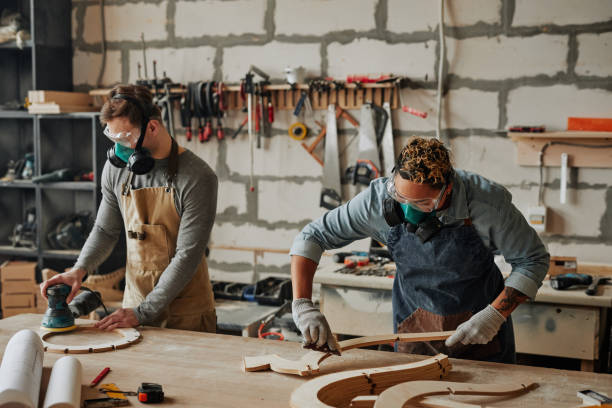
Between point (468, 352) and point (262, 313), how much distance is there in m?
1.66

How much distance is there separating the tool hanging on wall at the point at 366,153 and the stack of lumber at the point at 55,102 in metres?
2.01

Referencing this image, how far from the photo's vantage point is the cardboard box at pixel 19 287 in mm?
4262

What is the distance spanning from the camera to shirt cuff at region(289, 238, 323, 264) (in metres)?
2.18

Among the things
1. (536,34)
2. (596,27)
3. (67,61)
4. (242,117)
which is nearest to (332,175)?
(242,117)

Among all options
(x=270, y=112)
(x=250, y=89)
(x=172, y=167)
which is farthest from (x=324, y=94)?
(x=172, y=167)

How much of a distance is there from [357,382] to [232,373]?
379 millimetres

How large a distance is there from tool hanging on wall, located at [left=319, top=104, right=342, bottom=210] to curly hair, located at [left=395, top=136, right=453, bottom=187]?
6.58 feet

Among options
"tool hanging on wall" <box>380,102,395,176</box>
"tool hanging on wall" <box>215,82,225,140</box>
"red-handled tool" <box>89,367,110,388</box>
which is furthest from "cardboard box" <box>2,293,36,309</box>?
"red-handled tool" <box>89,367,110,388</box>

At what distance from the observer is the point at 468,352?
218 centimetres

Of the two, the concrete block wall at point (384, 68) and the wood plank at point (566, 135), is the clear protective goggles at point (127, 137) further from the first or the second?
the wood plank at point (566, 135)

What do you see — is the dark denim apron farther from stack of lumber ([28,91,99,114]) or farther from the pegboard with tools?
stack of lumber ([28,91,99,114])

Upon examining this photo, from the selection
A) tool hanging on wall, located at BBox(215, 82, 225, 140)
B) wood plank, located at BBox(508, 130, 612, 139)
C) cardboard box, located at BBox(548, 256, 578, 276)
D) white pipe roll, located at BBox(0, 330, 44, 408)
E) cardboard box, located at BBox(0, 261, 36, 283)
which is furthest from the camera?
cardboard box, located at BBox(0, 261, 36, 283)

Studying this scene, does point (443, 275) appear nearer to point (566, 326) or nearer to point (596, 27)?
point (566, 326)

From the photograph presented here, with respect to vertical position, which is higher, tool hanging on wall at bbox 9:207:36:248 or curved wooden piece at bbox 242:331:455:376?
curved wooden piece at bbox 242:331:455:376
